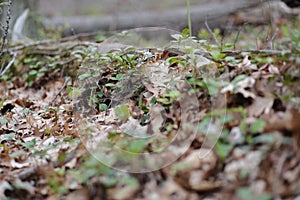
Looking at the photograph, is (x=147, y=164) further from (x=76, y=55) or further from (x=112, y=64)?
(x=76, y=55)

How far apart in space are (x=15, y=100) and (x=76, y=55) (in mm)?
751

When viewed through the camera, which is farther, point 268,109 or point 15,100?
point 15,100

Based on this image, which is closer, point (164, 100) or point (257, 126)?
point (257, 126)

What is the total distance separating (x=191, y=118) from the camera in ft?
6.93

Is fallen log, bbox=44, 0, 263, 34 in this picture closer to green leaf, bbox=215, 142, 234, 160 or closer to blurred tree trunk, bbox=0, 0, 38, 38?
blurred tree trunk, bbox=0, 0, 38, 38

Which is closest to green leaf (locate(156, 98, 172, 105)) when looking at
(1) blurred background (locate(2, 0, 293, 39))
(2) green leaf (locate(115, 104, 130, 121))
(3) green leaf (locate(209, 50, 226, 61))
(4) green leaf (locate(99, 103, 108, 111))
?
(2) green leaf (locate(115, 104, 130, 121))

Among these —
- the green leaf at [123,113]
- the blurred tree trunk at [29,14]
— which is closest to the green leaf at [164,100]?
the green leaf at [123,113]

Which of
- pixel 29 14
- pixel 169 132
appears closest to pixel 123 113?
pixel 169 132

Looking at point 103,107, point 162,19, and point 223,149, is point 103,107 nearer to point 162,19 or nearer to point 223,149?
point 223,149

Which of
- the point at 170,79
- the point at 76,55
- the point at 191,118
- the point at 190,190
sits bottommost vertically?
the point at 190,190

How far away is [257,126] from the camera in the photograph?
184cm

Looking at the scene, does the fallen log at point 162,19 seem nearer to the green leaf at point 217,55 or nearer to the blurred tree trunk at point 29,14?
the blurred tree trunk at point 29,14

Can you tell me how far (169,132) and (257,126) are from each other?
1.60 feet

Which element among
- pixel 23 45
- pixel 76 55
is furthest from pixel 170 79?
pixel 23 45
